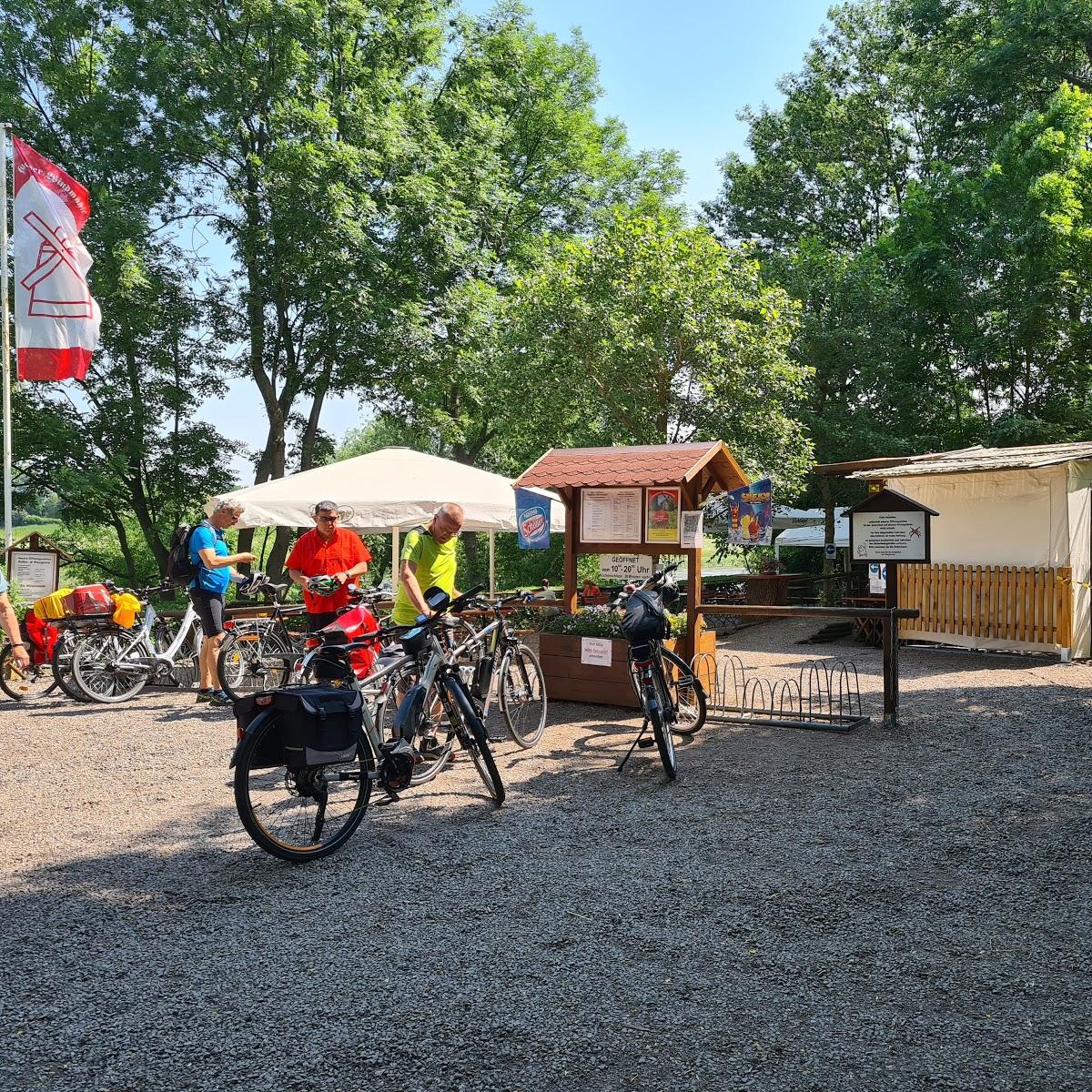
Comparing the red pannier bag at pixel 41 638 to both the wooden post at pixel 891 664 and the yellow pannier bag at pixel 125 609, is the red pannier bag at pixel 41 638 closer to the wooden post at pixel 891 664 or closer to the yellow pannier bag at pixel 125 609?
the yellow pannier bag at pixel 125 609

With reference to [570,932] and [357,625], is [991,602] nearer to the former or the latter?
[357,625]

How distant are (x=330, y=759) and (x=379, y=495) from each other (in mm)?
6767

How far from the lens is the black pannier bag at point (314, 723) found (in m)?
4.54

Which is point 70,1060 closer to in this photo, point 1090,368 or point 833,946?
point 833,946

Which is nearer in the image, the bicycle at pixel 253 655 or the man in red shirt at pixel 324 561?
the man in red shirt at pixel 324 561

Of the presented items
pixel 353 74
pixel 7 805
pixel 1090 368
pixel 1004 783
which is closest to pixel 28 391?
pixel 353 74

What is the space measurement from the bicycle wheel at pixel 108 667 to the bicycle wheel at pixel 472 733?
507 cm

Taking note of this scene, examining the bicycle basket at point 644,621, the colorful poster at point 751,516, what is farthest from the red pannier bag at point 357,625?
the colorful poster at point 751,516

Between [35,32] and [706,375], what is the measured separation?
15514 mm

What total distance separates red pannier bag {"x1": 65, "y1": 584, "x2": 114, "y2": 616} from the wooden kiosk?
4097mm

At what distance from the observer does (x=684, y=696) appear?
801 centimetres

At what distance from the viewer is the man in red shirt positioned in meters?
7.99

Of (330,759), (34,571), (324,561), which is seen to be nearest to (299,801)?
(330,759)

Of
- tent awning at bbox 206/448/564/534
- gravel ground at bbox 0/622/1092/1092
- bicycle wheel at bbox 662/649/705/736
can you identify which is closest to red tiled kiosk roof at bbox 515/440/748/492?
bicycle wheel at bbox 662/649/705/736
